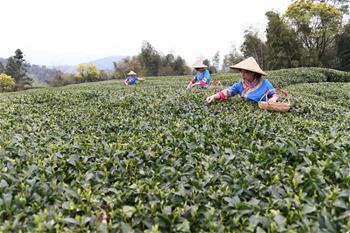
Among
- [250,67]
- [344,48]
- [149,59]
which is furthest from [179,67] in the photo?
[250,67]

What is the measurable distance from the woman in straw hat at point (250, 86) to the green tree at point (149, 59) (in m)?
41.1

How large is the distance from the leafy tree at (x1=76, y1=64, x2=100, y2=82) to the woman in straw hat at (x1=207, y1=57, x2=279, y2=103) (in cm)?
4917

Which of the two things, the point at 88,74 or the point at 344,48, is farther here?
the point at 88,74

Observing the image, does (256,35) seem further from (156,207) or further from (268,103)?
(156,207)

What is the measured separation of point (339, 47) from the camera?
33.9 meters

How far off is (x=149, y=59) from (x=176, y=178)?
4516 cm

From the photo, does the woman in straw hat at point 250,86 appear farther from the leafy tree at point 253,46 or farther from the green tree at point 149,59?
the green tree at point 149,59

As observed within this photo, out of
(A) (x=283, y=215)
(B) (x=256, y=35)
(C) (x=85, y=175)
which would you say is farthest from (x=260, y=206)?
(B) (x=256, y=35)

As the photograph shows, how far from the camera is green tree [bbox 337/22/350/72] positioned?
3297 centimetres

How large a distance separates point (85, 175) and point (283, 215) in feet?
4.76

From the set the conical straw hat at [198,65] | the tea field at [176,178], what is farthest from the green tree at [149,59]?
the tea field at [176,178]

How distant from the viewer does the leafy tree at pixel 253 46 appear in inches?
1503

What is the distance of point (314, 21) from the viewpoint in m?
32.0

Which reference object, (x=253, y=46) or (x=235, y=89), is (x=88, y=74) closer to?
(x=253, y=46)
